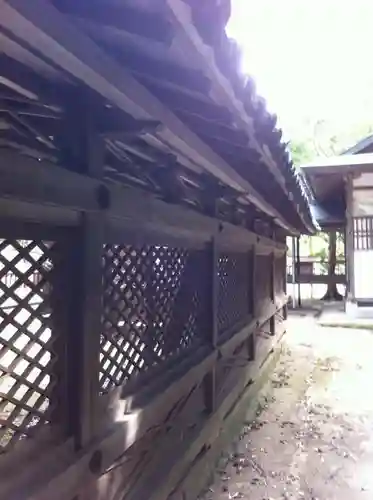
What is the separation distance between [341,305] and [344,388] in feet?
30.7

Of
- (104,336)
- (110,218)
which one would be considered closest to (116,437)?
(104,336)

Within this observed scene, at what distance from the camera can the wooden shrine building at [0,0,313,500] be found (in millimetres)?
1507

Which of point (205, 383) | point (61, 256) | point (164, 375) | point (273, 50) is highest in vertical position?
Answer: point (273, 50)

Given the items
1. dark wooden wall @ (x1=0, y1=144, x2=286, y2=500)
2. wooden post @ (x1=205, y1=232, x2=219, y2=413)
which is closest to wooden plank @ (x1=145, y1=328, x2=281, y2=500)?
dark wooden wall @ (x1=0, y1=144, x2=286, y2=500)

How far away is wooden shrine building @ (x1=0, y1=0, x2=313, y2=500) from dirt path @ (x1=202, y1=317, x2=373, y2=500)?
464 millimetres

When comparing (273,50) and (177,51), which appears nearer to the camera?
(177,51)

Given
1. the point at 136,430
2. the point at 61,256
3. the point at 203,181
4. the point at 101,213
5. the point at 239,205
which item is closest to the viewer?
the point at 61,256

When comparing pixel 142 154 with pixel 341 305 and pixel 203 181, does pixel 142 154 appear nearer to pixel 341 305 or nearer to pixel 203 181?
pixel 203 181

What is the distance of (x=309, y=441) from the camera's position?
486 centimetres

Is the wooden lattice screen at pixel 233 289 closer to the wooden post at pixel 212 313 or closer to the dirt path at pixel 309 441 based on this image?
the wooden post at pixel 212 313

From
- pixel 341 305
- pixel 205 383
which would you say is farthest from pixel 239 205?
pixel 341 305

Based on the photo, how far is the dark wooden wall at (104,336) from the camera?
175cm

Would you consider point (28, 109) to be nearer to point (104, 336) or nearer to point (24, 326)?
point (24, 326)

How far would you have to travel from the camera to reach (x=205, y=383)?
13.7 feet
